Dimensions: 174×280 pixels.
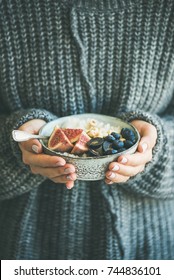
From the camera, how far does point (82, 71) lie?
109 cm

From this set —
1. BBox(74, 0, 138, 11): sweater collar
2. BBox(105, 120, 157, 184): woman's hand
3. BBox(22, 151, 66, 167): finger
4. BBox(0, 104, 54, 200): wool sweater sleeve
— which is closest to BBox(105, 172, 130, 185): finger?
BBox(105, 120, 157, 184): woman's hand

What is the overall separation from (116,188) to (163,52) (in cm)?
40

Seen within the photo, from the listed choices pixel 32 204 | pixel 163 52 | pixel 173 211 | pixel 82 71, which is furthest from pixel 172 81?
pixel 32 204

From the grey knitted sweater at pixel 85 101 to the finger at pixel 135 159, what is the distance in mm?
71

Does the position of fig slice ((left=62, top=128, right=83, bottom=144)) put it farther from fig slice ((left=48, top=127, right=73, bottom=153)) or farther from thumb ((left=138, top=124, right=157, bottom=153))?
thumb ((left=138, top=124, right=157, bottom=153))

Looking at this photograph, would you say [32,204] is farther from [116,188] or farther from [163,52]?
[163,52]

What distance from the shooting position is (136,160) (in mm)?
918

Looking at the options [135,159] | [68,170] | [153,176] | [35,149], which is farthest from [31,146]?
[153,176]

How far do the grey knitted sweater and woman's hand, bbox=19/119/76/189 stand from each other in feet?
→ 0.17

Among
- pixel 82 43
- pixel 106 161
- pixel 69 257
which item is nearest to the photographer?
pixel 106 161

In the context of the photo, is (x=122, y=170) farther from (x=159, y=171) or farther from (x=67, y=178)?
(x=159, y=171)

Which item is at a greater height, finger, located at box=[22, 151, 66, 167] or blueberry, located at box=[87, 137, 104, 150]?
blueberry, located at box=[87, 137, 104, 150]

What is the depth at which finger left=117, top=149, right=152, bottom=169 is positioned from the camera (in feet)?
2.87

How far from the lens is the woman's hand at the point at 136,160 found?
2.88 ft
